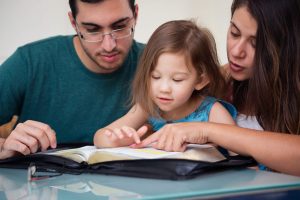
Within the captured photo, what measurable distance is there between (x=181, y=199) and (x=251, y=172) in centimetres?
27

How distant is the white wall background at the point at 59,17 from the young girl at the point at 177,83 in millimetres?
1605

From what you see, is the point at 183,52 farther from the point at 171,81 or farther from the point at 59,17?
Result: the point at 59,17

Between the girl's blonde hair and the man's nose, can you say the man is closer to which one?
the man's nose

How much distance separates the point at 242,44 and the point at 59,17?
216 centimetres

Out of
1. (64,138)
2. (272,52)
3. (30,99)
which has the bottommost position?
(64,138)

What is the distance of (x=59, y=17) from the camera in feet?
10.8

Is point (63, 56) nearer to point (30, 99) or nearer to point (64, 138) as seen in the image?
point (30, 99)

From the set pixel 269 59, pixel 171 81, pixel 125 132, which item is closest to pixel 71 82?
pixel 171 81

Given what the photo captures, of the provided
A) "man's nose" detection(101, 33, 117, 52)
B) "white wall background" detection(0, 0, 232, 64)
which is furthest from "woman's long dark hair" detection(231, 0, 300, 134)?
"white wall background" detection(0, 0, 232, 64)

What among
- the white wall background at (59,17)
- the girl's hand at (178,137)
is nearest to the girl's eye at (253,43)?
the girl's hand at (178,137)

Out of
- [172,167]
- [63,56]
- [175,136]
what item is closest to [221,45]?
[63,56]

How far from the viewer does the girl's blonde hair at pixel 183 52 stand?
4.62ft

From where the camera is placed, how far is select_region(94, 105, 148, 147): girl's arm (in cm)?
117

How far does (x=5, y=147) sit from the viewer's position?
1.23 m
